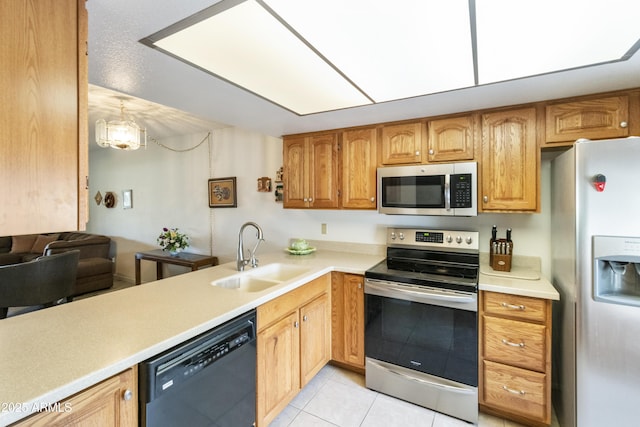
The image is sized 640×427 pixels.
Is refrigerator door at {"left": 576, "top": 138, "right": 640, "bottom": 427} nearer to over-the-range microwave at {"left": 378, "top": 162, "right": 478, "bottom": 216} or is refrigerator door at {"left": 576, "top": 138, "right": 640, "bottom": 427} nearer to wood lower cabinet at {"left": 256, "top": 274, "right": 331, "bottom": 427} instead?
over-the-range microwave at {"left": 378, "top": 162, "right": 478, "bottom": 216}

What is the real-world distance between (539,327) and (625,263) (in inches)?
21.8

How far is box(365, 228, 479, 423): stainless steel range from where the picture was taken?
1.82 m

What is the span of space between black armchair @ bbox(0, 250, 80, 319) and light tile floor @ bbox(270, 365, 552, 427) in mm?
2476

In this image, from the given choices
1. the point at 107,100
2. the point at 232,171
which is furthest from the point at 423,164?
the point at 107,100

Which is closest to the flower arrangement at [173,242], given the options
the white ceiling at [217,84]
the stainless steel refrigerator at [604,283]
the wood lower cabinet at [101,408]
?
the white ceiling at [217,84]

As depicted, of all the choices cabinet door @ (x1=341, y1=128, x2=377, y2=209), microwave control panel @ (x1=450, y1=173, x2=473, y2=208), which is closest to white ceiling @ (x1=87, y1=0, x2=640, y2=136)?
cabinet door @ (x1=341, y1=128, x2=377, y2=209)

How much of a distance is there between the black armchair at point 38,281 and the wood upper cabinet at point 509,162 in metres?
3.79

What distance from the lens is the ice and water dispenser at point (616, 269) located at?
1387mm

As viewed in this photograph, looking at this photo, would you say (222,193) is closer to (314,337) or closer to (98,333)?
(314,337)

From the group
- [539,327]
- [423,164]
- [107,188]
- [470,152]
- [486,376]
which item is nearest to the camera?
[539,327]

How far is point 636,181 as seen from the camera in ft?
4.53

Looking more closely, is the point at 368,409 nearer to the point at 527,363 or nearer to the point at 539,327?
the point at 527,363

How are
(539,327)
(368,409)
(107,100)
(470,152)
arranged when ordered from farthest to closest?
1. (107,100)
2. (470,152)
3. (368,409)
4. (539,327)

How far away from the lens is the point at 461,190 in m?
2.06
